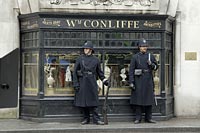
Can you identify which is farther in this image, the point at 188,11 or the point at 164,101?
the point at 188,11

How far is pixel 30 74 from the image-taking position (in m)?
10.8

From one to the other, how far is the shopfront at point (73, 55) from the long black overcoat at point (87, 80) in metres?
0.51

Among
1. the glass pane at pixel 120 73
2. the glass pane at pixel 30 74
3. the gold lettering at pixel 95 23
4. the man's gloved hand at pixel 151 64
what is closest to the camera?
the man's gloved hand at pixel 151 64

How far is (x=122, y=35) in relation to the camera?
419 inches

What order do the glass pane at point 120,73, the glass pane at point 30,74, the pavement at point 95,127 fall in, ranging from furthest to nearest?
the glass pane at point 120,73 → the glass pane at point 30,74 → the pavement at point 95,127

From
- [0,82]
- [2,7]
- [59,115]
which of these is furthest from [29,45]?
[0,82]

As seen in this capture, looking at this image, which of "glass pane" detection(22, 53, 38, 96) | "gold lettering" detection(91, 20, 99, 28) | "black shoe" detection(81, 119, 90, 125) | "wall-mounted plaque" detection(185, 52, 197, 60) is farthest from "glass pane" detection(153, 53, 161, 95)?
"glass pane" detection(22, 53, 38, 96)

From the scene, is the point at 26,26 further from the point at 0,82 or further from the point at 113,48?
the point at 0,82

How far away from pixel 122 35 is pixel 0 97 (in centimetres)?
824

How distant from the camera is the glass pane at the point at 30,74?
10578 millimetres

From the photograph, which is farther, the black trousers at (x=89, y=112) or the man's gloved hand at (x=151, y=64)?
the man's gloved hand at (x=151, y=64)

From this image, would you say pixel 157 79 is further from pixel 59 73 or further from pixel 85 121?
pixel 59 73

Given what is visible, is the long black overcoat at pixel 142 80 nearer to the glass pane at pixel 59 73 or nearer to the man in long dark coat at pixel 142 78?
the man in long dark coat at pixel 142 78

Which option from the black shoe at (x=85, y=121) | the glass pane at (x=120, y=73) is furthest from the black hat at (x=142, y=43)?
the black shoe at (x=85, y=121)
